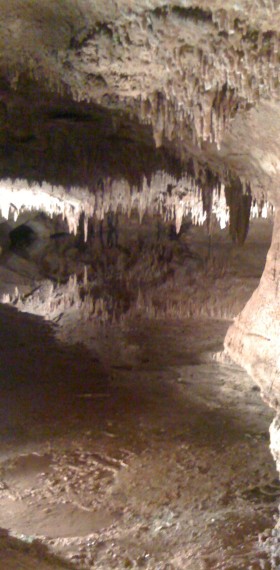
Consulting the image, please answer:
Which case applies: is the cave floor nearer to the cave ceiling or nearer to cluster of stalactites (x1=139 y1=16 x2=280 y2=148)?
the cave ceiling

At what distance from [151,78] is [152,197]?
4934 millimetres

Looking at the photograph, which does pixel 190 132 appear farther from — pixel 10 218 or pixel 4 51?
pixel 10 218

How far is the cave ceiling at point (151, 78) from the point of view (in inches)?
141

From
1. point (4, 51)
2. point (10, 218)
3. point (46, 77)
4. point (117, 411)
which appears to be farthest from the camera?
point (10, 218)

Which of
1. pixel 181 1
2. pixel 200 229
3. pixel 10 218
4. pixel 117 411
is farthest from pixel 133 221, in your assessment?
pixel 181 1

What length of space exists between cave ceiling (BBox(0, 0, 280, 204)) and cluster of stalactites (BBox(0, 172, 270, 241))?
698 millimetres

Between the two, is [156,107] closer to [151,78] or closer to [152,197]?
[151,78]

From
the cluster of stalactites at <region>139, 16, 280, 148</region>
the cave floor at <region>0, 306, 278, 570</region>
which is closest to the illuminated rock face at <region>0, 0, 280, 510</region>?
the cluster of stalactites at <region>139, 16, 280, 148</region>

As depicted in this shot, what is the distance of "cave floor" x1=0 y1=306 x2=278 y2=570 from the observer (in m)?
3.66

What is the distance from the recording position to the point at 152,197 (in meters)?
9.37

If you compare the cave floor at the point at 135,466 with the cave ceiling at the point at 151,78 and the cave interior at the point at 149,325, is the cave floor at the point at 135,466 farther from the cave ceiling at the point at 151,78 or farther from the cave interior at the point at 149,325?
the cave ceiling at the point at 151,78

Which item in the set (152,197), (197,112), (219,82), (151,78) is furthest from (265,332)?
(152,197)

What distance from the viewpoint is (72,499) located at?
4.46 m

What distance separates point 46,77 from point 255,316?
3.87 meters
